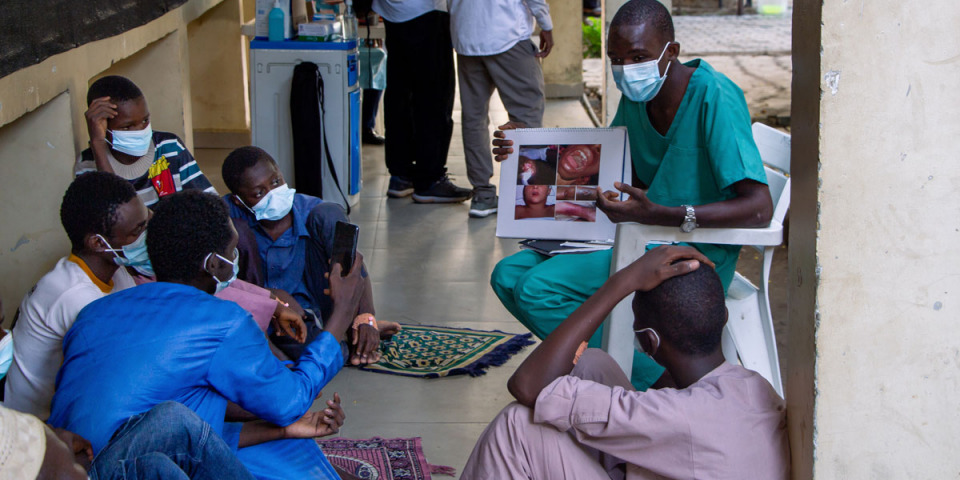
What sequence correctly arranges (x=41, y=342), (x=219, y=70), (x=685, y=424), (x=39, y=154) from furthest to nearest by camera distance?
(x=219, y=70) → (x=39, y=154) → (x=41, y=342) → (x=685, y=424)

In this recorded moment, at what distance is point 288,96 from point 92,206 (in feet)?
11.3

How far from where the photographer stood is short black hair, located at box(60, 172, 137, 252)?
Answer: 2.66 meters

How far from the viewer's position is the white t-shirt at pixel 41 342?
2492 millimetres

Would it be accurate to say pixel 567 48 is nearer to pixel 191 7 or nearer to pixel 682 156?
pixel 191 7

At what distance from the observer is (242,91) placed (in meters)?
7.60

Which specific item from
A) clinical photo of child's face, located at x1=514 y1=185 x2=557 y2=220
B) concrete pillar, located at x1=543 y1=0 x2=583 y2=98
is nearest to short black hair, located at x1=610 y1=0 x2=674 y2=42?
clinical photo of child's face, located at x1=514 y1=185 x2=557 y2=220

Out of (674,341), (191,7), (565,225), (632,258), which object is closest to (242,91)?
(191,7)

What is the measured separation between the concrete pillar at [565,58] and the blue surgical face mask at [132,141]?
21.8 ft

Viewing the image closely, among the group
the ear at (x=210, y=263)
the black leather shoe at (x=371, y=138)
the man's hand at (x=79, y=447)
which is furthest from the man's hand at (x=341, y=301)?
the black leather shoe at (x=371, y=138)

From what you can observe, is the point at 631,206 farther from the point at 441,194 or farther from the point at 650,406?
the point at 441,194

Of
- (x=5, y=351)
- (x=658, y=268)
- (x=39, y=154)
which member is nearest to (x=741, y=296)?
(x=658, y=268)

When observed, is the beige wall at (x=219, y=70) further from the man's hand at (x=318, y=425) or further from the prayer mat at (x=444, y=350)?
the man's hand at (x=318, y=425)

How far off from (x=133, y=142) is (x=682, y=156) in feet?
6.71

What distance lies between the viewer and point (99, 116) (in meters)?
3.49
